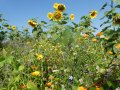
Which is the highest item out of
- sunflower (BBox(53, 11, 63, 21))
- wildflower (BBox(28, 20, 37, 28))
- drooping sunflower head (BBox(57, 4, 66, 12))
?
wildflower (BBox(28, 20, 37, 28))

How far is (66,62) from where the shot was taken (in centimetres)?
438

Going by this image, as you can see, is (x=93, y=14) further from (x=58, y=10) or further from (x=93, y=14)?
(x=58, y=10)

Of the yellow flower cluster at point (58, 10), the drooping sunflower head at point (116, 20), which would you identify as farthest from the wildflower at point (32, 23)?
the drooping sunflower head at point (116, 20)

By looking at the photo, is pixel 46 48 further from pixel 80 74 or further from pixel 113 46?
pixel 113 46

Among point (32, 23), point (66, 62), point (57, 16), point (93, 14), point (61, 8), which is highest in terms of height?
point (93, 14)

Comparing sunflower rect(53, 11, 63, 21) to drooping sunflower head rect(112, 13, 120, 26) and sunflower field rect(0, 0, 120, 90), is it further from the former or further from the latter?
drooping sunflower head rect(112, 13, 120, 26)

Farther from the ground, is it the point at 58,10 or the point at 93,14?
the point at 93,14

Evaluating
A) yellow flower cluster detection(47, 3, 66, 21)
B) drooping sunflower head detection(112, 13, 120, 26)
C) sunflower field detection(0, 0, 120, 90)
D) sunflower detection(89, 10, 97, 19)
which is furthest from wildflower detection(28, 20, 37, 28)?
drooping sunflower head detection(112, 13, 120, 26)

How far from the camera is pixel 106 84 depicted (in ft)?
9.41

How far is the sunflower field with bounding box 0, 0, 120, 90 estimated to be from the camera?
9.02 feet

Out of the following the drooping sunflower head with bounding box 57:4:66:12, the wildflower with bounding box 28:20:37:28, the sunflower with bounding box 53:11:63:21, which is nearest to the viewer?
the sunflower with bounding box 53:11:63:21

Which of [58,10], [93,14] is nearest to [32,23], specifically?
[93,14]

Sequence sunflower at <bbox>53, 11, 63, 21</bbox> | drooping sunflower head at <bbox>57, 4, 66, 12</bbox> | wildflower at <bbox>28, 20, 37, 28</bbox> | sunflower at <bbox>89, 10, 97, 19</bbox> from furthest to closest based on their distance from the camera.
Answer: sunflower at <bbox>89, 10, 97, 19</bbox> → wildflower at <bbox>28, 20, 37, 28</bbox> → drooping sunflower head at <bbox>57, 4, 66, 12</bbox> → sunflower at <bbox>53, 11, 63, 21</bbox>

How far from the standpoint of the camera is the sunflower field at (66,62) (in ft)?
9.02
